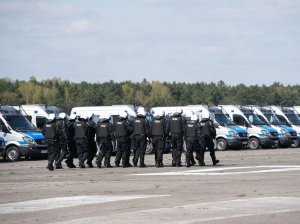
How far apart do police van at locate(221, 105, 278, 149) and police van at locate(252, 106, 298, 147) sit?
2.10ft

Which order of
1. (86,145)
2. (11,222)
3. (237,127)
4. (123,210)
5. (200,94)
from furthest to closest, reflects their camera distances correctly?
(200,94), (237,127), (86,145), (123,210), (11,222)

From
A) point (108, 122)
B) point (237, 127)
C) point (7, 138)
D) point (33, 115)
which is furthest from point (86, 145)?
point (237, 127)

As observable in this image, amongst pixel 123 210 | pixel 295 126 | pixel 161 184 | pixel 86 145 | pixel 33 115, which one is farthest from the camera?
pixel 295 126

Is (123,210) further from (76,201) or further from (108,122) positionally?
(108,122)

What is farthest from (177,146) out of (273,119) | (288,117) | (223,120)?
(288,117)

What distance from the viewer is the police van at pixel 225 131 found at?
40250 mm

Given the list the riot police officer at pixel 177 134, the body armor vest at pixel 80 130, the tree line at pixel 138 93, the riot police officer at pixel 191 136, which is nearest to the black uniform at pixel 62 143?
the body armor vest at pixel 80 130

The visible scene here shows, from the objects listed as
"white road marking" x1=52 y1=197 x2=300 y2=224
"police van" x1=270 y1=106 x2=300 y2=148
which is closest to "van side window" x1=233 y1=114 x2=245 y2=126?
"police van" x1=270 y1=106 x2=300 y2=148

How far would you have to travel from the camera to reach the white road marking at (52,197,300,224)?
1275 centimetres

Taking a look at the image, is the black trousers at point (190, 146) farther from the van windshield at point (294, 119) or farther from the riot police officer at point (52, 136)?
the van windshield at point (294, 119)

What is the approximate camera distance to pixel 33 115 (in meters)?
36.4

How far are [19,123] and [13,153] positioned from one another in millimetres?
1363

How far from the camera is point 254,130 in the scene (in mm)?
41719

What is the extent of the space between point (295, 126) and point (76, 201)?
99.7 feet
